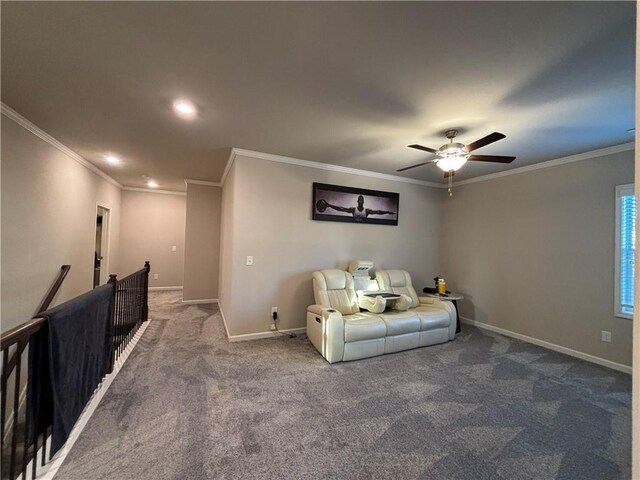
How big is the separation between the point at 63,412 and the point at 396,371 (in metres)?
2.78

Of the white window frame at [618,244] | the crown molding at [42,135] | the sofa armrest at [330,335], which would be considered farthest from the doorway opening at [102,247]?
the white window frame at [618,244]

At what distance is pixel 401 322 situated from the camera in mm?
3270

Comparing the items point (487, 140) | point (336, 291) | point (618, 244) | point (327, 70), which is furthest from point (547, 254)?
point (327, 70)

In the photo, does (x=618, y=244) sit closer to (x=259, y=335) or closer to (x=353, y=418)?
(x=353, y=418)

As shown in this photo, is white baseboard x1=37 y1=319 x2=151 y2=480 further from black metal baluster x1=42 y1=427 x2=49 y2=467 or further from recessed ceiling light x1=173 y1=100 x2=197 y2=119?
recessed ceiling light x1=173 y1=100 x2=197 y2=119

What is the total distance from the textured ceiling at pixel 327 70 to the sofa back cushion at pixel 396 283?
2020 mm

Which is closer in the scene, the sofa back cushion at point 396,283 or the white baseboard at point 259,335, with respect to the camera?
the white baseboard at point 259,335

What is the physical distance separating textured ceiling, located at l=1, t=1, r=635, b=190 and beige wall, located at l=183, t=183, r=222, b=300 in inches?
98.0

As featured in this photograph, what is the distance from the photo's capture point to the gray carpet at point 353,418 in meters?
1.58

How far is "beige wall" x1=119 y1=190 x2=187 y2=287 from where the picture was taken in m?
6.38

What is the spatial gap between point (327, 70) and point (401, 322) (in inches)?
114

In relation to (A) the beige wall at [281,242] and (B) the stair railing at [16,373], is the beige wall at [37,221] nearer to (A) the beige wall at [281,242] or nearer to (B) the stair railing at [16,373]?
(B) the stair railing at [16,373]

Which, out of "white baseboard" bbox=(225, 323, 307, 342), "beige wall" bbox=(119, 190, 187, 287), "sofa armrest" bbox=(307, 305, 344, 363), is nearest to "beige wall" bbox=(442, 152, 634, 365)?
"sofa armrest" bbox=(307, 305, 344, 363)

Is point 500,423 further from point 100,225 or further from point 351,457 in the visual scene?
point 100,225
